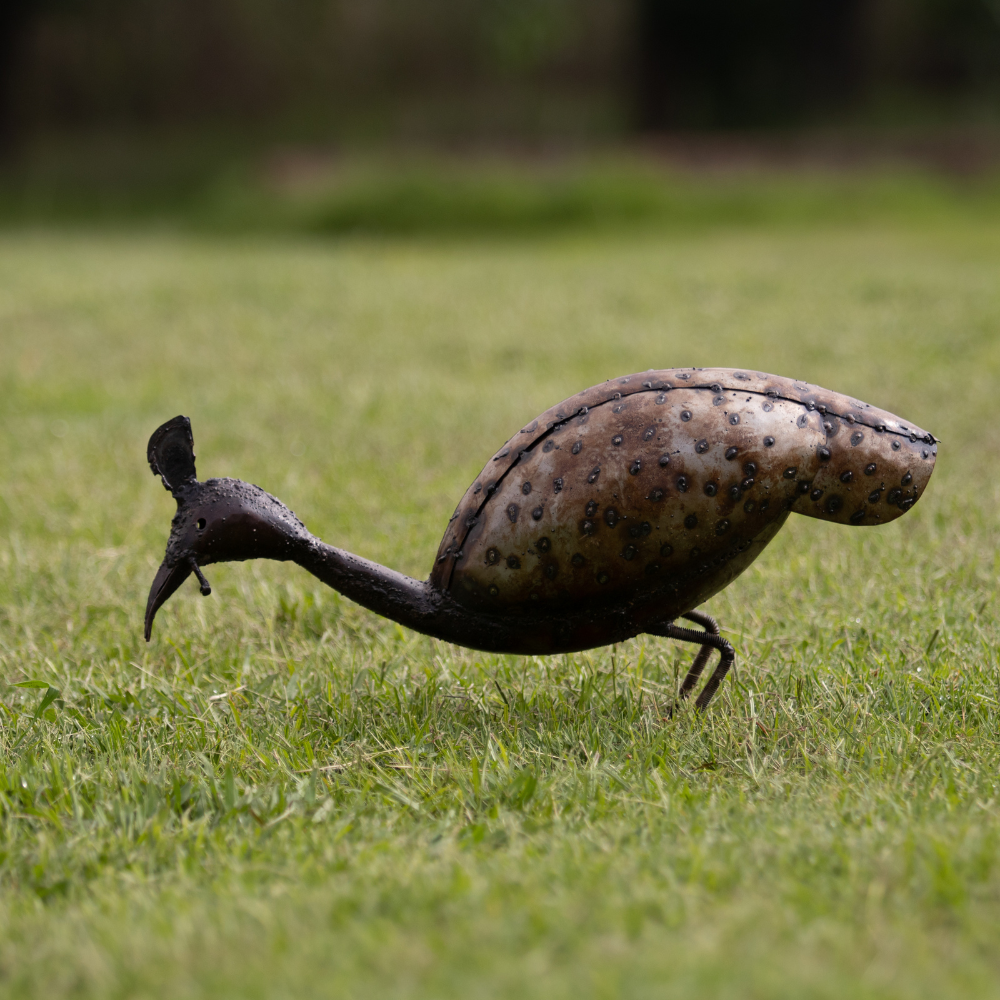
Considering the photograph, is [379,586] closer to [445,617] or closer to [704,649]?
[445,617]

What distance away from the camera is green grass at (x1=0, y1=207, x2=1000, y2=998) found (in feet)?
5.63

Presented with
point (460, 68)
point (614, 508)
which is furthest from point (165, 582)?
point (460, 68)

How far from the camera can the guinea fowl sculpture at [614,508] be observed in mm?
2314

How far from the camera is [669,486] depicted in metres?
2.30

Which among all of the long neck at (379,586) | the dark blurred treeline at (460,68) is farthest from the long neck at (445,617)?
the dark blurred treeline at (460,68)

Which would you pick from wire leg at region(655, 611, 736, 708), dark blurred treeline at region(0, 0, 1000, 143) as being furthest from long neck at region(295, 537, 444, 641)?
dark blurred treeline at region(0, 0, 1000, 143)

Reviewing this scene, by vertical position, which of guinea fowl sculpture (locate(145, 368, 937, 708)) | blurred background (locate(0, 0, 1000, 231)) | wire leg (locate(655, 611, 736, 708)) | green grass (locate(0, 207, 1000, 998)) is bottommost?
green grass (locate(0, 207, 1000, 998))

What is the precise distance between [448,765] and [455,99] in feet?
70.5

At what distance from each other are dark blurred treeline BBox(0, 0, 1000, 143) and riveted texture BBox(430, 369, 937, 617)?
18.3 metres

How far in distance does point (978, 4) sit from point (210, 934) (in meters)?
23.7

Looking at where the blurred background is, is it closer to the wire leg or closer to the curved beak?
the wire leg

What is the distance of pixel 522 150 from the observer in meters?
17.4

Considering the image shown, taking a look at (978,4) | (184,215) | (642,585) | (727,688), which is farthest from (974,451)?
(978,4)

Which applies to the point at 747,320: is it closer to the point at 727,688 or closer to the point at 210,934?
the point at 727,688
